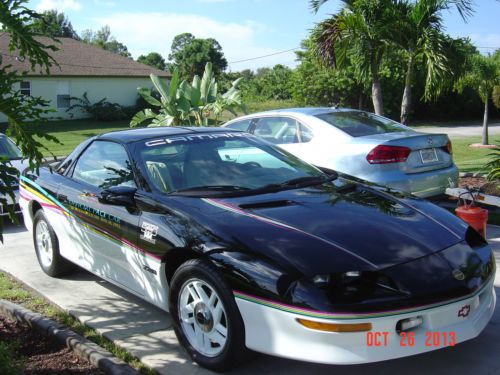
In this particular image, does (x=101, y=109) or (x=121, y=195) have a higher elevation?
(x=101, y=109)

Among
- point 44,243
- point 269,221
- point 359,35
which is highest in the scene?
point 359,35

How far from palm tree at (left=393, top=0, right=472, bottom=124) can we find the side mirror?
7736 millimetres

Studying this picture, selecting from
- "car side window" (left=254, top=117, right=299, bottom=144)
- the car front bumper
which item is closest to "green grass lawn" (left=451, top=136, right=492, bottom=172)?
"car side window" (left=254, top=117, right=299, bottom=144)

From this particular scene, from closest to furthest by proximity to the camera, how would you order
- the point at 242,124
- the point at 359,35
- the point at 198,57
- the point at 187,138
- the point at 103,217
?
the point at 103,217, the point at 187,138, the point at 242,124, the point at 359,35, the point at 198,57

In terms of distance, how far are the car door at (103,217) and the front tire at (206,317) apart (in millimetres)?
602

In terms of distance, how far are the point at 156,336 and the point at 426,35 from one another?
846cm

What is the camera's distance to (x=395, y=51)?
38.7 ft

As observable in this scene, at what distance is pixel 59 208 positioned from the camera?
18.0ft

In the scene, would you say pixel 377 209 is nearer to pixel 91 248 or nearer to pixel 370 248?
pixel 370 248

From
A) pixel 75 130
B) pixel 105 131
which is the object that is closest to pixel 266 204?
pixel 105 131

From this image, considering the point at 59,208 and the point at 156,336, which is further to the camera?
the point at 59,208

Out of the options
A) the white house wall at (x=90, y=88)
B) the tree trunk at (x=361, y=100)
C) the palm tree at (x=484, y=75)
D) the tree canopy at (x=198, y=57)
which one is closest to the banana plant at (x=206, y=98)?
the palm tree at (x=484, y=75)

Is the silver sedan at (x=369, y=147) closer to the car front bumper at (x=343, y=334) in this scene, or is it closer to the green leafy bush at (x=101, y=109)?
the car front bumper at (x=343, y=334)

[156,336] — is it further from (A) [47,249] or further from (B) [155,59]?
(B) [155,59]
